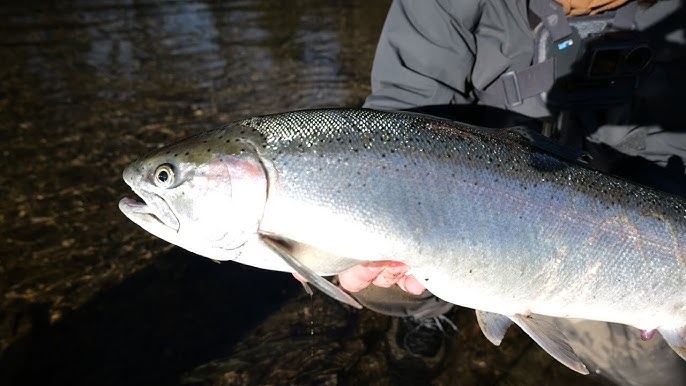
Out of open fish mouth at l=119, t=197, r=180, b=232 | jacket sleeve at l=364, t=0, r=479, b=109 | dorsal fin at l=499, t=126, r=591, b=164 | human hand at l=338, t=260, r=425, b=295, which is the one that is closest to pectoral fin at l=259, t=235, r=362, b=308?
human hand at l=338, t=260, r=425, b=295

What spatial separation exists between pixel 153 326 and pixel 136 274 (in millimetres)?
600

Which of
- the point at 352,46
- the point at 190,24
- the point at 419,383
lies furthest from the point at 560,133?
the point at 190,24

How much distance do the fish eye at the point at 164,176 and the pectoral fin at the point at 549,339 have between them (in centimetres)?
160

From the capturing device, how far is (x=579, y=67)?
113 inches

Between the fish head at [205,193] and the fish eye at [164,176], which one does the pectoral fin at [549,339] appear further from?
the fish eye at [164,176]

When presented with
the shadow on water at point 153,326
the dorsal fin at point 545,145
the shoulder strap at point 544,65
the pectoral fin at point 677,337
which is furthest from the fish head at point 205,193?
the pectoral fin at point 677,337

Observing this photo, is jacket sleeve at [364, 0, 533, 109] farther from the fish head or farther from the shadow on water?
the shadow on water

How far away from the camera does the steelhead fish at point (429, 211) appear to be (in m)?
2.00

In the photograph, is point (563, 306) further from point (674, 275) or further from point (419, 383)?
point (419, 383)

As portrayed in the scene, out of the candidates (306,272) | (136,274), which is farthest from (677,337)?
(136,274)

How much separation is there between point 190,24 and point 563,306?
31.7 feet

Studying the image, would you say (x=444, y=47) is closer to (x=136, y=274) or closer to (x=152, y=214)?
(x=152, y=214)

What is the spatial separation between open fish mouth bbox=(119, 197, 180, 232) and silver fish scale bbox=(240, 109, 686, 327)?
0.40 m

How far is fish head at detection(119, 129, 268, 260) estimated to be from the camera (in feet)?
6.47
